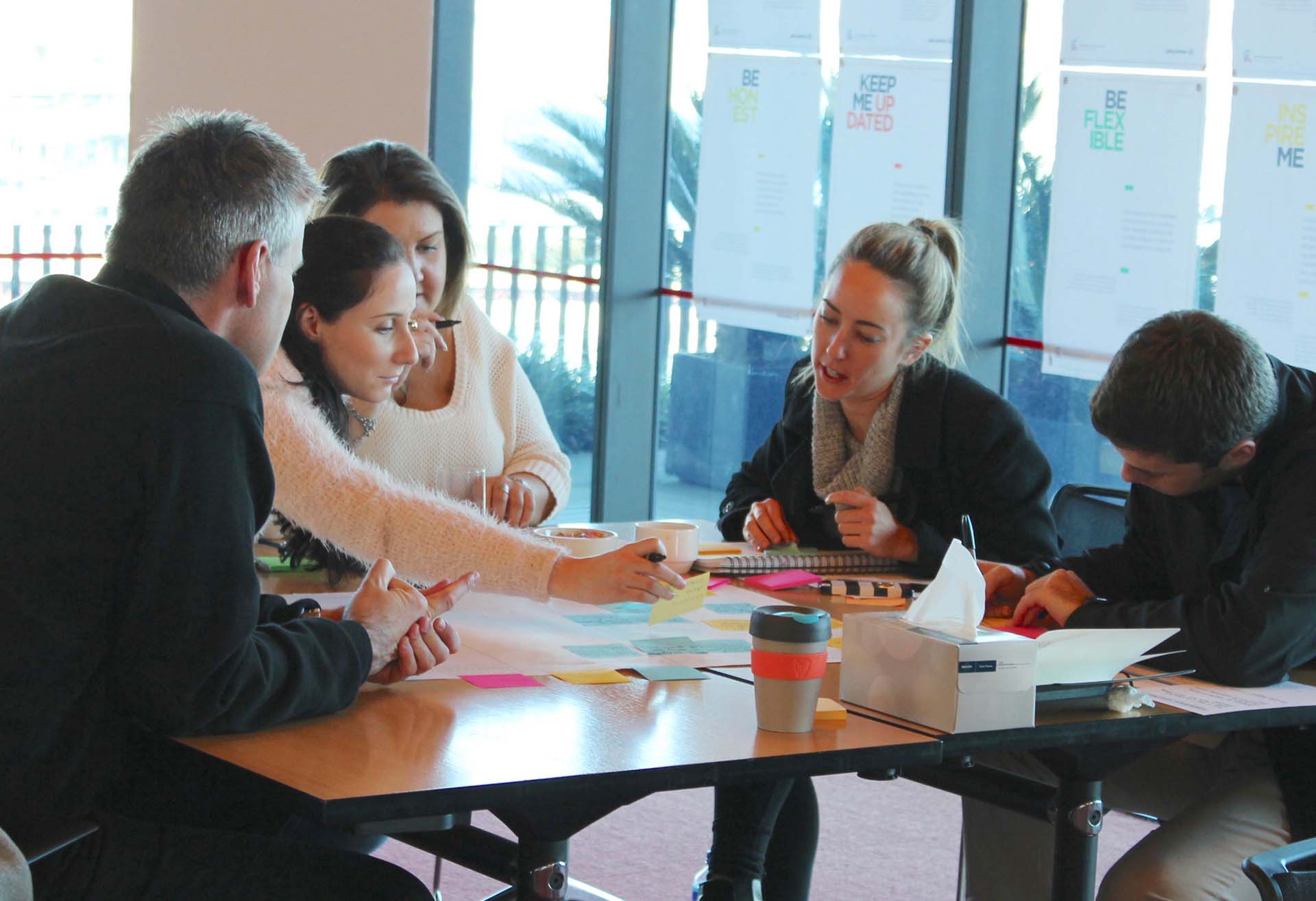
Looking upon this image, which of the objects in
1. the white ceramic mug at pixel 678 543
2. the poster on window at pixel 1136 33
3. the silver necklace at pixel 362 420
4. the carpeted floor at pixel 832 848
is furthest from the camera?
the poster on window at pixel 1136 33

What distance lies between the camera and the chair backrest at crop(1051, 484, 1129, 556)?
2.67m

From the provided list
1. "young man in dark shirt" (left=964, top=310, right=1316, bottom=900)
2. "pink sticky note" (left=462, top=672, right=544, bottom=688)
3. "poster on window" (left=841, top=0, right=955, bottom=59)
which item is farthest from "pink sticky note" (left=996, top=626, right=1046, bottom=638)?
"poster on window" (left=841, top=0, right=955, bottom=59)

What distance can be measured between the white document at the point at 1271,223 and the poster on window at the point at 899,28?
988 millimetres

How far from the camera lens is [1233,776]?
80.0 inches

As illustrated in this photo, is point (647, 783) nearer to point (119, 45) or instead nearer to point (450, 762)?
point (450, 762)

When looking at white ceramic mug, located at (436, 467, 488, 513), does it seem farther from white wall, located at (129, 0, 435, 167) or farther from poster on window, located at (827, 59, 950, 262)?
white wall, located at (129, 0, 435, 167)

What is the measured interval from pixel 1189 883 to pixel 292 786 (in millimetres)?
1137

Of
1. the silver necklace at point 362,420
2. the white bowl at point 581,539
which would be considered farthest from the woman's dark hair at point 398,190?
the white bowl at point 581,539

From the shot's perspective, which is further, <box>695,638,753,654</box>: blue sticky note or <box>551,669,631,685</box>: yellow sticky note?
<box>695,638,753,654</box>: blue sticky note

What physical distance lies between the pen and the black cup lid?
76 centimetres

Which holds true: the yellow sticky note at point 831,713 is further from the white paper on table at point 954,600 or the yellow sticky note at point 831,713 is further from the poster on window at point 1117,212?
the poster on window at point 1117,212

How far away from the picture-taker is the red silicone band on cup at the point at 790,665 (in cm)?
156

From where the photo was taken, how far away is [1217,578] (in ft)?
6.92

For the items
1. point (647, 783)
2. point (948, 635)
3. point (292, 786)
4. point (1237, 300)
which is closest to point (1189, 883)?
point (948, 635)
